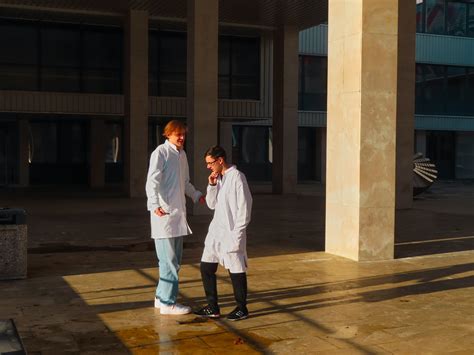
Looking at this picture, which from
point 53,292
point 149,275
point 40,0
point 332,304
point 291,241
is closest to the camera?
point 332,304

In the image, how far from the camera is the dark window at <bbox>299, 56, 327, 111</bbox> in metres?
37.2

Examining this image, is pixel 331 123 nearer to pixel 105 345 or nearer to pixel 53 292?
pixel 53 292

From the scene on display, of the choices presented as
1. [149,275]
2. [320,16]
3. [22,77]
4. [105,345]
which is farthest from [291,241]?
[22,77]

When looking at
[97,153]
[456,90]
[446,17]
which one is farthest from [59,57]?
[456,90]

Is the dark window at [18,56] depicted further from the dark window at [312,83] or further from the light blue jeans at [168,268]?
the light blue jeans at [168,268]

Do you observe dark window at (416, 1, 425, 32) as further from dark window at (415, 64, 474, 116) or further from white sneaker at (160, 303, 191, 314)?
white sneaker at (160, 303, 191, 314)

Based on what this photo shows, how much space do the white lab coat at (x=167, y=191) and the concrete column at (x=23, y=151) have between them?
1020 inches

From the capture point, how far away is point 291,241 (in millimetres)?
12383

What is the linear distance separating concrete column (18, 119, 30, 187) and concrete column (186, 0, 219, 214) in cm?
1512

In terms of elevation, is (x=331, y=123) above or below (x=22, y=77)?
below

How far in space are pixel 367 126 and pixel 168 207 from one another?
458 centimetres

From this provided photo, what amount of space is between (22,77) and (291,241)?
18462mm

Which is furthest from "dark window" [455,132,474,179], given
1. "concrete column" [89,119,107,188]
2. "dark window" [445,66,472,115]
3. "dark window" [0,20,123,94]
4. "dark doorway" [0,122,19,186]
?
"dark doorway" [0,122,19,186]

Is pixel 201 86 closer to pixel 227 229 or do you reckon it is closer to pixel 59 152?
pixel 227 229
